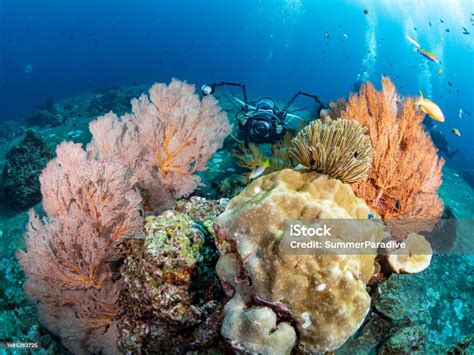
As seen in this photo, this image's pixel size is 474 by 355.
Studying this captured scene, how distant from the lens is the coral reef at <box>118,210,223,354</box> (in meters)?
2.98

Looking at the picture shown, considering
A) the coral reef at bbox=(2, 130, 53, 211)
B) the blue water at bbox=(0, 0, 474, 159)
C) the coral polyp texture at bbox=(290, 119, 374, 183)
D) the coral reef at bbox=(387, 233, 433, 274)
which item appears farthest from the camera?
the blue water at bbox=(0, 0, 474, 159)

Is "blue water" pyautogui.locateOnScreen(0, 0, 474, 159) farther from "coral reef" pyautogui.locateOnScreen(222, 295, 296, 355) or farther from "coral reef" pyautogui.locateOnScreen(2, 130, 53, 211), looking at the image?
"coral reef" pyautogui.locateOnScreen(222, 295, 296, 355)

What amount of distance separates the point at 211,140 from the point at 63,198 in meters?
2.78

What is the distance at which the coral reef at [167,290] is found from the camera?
2982 mm

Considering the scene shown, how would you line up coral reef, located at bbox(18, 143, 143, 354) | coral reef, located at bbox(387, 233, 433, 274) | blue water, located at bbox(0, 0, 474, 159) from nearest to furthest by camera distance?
coral reef, located at bbox(18, 143, 143, 354)
coral reef, located at bbox(387, 233, 433, 274)
blue water, located at bbox(0, 0, 474, 159)

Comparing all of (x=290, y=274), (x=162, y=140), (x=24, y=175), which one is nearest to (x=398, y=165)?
(x=290, y=274)

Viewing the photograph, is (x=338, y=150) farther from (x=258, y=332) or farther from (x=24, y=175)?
(x=24, y=175)

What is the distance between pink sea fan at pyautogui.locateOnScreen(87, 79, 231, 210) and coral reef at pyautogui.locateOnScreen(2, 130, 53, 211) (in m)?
4.81

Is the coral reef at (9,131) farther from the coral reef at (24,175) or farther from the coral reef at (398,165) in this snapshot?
the coral reef at (398,165)

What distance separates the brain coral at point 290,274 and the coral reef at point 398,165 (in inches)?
60.4

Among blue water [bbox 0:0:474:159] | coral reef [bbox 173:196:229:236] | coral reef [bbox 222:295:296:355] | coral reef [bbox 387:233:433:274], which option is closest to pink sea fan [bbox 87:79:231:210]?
coral reef [bbox 173:196:229:236]

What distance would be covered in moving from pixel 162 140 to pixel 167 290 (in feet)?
8.76

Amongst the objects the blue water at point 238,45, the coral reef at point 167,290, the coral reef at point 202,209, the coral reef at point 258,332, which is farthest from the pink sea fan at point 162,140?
the blue water at point 238,45

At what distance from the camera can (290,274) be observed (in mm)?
2271
